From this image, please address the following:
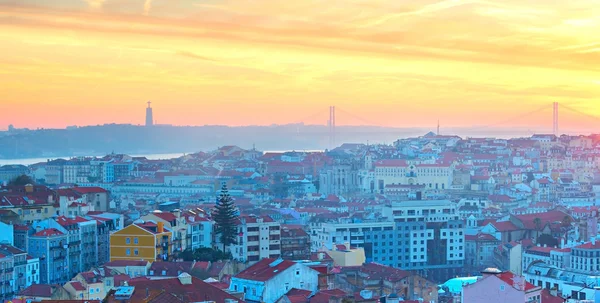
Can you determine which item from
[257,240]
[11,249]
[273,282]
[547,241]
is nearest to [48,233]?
[11,249]

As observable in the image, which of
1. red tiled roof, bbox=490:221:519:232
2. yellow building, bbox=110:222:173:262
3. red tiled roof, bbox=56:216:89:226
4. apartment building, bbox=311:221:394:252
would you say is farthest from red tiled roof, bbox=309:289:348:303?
red tiled roof, bbox=490:221:519:232

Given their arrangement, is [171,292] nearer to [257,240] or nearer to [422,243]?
[257,240]

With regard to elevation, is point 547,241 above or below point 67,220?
below

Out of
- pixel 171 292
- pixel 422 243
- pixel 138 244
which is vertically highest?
pixel 171 292

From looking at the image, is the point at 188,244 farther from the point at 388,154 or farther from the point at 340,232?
the point at 388,154

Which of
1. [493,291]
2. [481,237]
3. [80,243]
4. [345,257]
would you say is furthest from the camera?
[481,237]

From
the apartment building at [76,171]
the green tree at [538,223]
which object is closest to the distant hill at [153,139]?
the apartment building at [76,171]

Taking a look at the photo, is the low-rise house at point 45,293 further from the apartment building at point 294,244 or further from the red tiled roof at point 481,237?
the red tiled roof at point 481,237

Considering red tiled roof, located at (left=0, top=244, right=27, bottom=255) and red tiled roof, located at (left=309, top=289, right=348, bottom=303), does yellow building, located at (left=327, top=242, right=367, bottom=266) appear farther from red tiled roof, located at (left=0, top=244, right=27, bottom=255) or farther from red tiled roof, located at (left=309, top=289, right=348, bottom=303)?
red tiled roof, located at (left=309, top=289, right=348, bottom=303)
